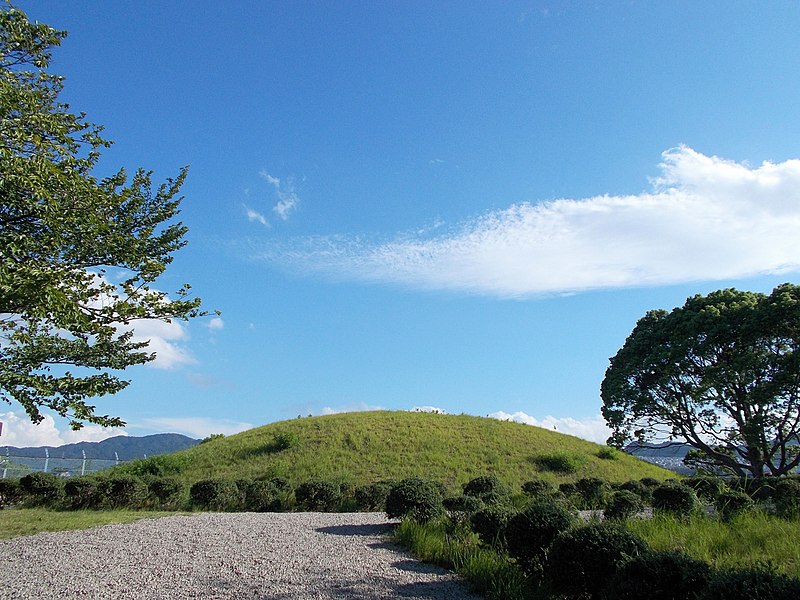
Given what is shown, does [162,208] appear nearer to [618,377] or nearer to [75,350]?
[75,350]

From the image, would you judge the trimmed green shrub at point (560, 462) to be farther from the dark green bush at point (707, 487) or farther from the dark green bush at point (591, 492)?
the dark green bush at point (707, 487)

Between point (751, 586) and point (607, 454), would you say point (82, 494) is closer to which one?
point (751, 586)

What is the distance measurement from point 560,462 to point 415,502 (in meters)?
13.6

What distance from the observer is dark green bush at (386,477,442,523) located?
9727 mm

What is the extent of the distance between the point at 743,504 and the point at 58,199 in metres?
12.9

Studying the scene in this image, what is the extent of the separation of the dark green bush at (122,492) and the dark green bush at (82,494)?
207 millimetres

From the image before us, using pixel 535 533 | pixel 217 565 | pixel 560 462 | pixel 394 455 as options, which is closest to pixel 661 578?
pixel 535 533

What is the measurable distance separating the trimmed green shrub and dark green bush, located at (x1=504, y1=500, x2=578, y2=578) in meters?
15.5

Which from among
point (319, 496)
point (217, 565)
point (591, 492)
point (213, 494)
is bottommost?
point (591, 492)

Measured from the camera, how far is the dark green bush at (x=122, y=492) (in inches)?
526

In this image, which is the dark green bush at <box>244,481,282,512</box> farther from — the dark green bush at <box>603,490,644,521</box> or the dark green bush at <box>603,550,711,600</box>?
the dark green bush at <box>603,550,711,600</box>

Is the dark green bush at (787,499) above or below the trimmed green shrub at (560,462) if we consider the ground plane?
above

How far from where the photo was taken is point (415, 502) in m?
9.77

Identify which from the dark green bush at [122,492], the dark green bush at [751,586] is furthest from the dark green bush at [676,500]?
the dark green bush at [122,492]
